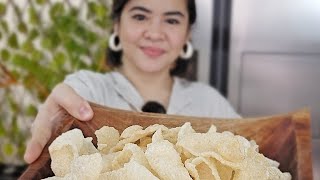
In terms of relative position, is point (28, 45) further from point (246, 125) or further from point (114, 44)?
point (246, 125)

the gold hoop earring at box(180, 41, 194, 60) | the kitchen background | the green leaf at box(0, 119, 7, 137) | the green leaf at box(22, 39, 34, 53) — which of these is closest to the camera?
the gold hoop earring at box(180, 41, 194, 60)

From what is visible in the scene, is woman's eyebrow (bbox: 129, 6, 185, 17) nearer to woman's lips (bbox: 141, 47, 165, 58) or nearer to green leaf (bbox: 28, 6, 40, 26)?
woman's lips (bbox: 141, 47, 165, 58)

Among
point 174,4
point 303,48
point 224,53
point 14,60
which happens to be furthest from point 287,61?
point 14,60

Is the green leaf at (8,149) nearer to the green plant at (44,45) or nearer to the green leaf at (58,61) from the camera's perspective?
the green plant at (44,45)

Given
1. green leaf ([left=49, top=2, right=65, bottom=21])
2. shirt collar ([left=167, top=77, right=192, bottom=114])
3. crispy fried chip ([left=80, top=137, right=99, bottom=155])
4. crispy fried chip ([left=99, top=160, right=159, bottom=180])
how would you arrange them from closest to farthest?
crispy fried chip ([left=99, top=160, right=159, bottom=180]), crispy fried chip ([left=80, top=137, right=99, bottom=155]), shirt collar ([left=167, top=77, right=192, bottom=114]), green leaf ([left=49, top=2, right=65, bottom=21])

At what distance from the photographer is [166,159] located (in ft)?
1.89

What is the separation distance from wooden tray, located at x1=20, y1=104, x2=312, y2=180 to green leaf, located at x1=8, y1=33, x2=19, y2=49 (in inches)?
56.3

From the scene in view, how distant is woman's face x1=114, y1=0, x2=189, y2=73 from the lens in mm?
1102

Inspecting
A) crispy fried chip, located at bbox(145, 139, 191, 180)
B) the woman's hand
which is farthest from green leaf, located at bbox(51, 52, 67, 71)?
crispy fried chip, located at bbox(145, 139, 191, 180)

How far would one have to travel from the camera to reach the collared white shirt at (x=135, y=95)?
1062 mm

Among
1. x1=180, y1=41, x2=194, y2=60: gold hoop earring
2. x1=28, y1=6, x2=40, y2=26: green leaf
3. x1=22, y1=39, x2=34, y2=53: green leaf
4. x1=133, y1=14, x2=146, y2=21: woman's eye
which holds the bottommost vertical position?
x1=22, y1=39, x2=34, y2=53: green leaf

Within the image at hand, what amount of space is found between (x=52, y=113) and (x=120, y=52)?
463mm

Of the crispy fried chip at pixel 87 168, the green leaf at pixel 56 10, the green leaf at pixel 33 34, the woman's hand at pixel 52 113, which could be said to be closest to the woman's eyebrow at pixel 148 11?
the woman's hand at pixel 52 113

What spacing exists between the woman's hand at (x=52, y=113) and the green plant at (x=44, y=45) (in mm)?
1108
